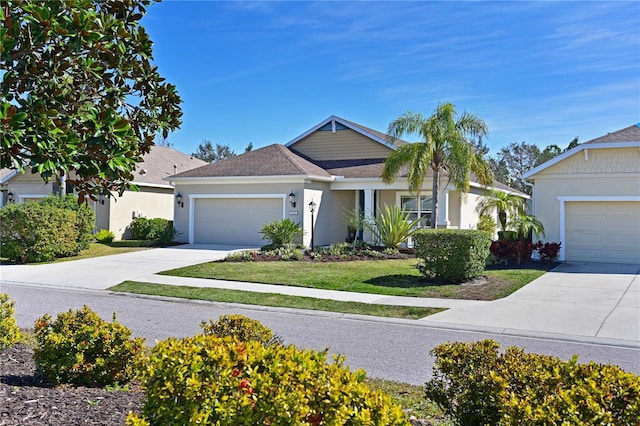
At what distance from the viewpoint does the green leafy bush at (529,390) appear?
2.98 m

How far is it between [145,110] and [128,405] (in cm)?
242

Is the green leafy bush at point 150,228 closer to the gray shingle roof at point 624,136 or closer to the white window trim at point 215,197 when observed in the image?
the white window trim at point 215,197

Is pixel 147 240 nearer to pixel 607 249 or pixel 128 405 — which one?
pixel 607 249

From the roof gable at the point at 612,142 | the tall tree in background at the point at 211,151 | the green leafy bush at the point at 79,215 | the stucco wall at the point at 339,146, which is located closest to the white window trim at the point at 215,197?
the green leafy bush at the point at 79,215

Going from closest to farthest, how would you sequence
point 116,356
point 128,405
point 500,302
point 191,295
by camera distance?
point 128,405 → point 116,356 → point 500,302 → point 191,295

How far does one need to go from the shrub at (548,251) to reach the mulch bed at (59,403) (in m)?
16.0

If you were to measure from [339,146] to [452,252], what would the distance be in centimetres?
1442

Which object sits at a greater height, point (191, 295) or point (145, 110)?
point (145, 110)

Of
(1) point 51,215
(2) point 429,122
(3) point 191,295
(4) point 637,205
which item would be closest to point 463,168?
(2) point 429,122

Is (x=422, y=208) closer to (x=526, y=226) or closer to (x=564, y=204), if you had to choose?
(x=526, y=226)

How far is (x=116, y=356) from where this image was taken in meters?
4.82

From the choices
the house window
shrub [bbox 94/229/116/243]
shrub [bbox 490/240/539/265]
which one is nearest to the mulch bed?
shrub [bbox 490/240/539/265]

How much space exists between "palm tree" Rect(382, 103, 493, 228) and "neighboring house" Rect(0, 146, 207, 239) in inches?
541

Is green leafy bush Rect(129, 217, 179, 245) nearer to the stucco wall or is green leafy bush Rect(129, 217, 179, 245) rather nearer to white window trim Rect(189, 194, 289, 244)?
white window trim Rect(189, 194, 289, 244)
